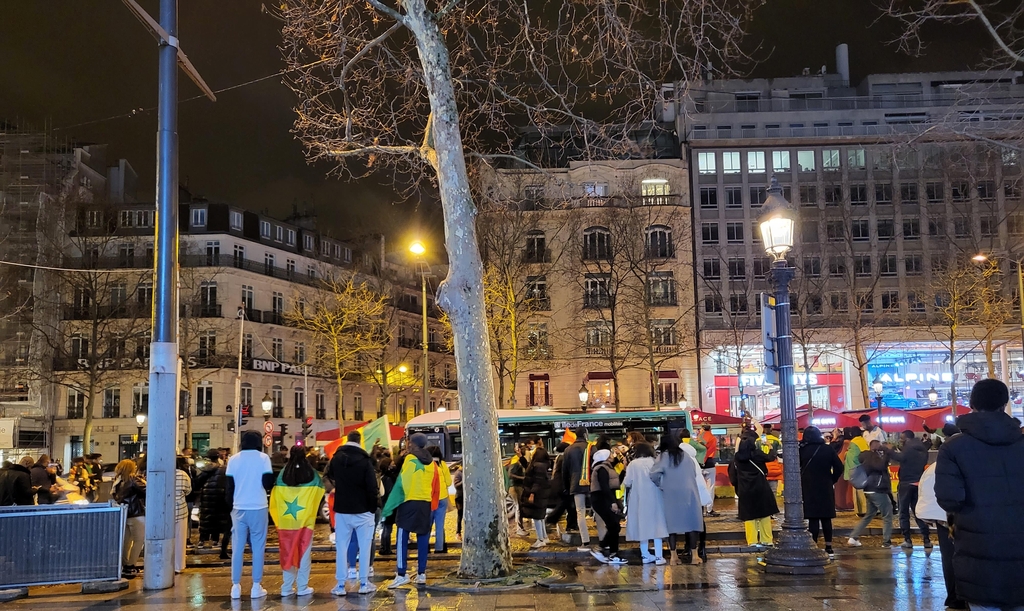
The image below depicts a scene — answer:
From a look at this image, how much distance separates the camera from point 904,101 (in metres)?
63.8

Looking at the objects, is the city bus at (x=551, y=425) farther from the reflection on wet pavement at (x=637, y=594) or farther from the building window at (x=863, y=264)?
the building window at (x=863, y=264)

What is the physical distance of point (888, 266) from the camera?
2227 inches

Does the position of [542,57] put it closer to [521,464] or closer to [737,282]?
[521,464]

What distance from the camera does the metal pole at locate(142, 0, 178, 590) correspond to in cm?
1162

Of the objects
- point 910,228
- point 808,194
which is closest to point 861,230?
point 910,228

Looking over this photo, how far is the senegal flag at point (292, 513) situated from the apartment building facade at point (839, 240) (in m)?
40.9

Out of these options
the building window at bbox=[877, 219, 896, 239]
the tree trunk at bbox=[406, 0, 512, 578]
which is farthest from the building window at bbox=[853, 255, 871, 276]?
the tree trunk at bbox=[406, 0, 512, 578]

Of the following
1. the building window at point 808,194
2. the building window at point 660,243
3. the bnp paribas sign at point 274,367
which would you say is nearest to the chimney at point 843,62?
the building window at point 808,194

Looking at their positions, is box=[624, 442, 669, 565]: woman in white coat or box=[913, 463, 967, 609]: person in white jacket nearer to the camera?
box=[913, 463, 967, 609]: person in white jacket

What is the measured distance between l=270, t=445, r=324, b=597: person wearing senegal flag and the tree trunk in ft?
6.55

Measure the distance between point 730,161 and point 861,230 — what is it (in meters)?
9.45

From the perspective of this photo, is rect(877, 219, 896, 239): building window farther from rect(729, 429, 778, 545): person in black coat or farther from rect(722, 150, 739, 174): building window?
rect(729, 429, 778, 545): person in black coat

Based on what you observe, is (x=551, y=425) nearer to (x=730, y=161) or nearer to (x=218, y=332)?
(x=218, y=332)

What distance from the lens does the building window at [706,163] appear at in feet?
195
